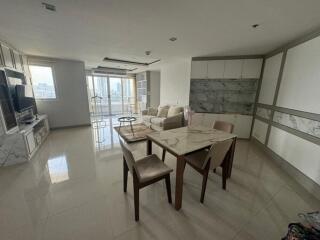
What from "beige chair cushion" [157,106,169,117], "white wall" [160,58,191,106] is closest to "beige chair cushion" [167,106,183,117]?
"beige chair cushion" [157,106,169,117]

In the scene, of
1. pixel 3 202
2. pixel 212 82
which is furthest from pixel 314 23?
pixel 3 202

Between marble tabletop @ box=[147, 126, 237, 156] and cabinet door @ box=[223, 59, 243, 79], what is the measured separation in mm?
2373

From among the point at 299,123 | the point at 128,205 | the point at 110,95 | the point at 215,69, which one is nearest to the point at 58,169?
the point at 128,205

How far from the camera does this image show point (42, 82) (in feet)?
14.0

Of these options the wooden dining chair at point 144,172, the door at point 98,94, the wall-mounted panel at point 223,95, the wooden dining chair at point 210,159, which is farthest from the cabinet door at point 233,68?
the door at point 98,94

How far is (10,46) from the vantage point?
9.73 feet

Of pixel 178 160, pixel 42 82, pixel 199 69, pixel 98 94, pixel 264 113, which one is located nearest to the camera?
pixel 178 160

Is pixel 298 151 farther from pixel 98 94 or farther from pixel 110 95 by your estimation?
pixel 98 94

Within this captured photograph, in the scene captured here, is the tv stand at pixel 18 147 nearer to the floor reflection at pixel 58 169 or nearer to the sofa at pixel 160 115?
the floor reflection at pixel 58 169

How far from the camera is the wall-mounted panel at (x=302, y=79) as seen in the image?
2.03 metres

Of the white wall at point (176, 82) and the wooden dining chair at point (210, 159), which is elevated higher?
the white wall at point (176, 82)

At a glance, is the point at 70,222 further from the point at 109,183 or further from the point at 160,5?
the point at 160,5

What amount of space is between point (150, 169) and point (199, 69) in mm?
3427

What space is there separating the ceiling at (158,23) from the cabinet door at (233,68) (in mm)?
622
